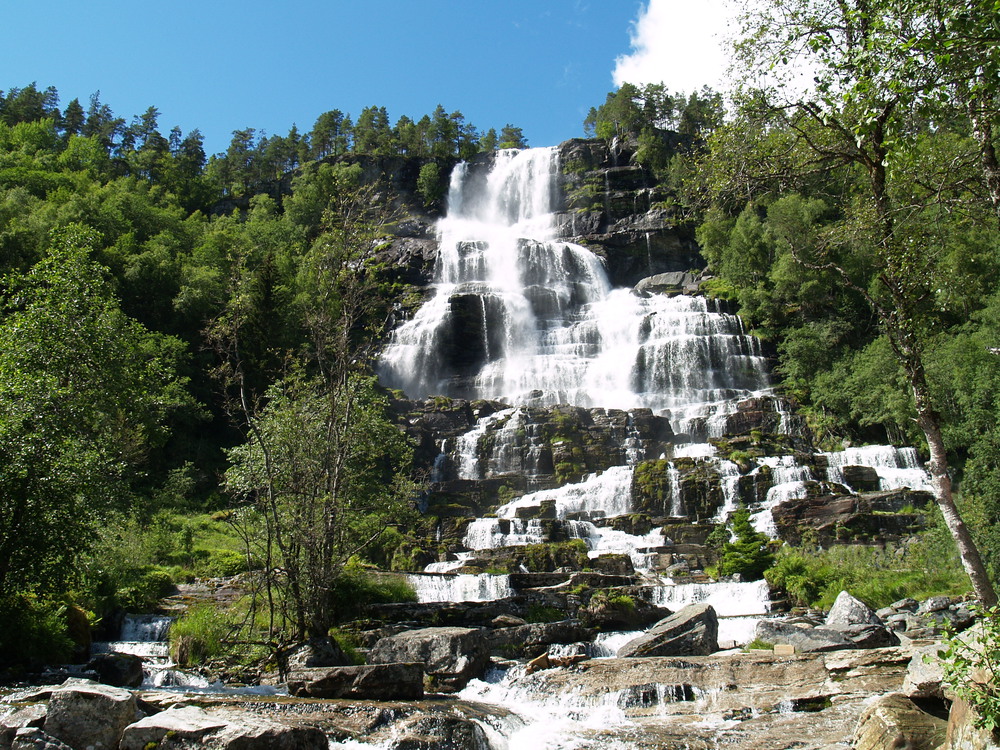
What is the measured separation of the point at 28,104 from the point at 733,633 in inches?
3533

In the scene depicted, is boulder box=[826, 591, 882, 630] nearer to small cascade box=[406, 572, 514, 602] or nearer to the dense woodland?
the dense woodland

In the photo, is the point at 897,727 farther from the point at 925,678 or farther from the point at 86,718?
the point at 86,718

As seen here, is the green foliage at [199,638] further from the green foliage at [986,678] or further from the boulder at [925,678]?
the green foliage at [986,678]

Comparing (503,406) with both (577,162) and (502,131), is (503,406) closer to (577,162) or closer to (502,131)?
(577,162)

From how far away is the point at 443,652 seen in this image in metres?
12.4

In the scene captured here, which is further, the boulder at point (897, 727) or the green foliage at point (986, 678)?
the boulder at point (897, 727)

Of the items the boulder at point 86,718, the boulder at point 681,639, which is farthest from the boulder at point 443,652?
the boulder at point 86,718

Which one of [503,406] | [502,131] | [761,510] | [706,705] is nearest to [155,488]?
[503,406]

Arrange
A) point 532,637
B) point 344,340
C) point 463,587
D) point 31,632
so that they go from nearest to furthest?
point 31,632
point 344,340
point 532,637
point 463,587

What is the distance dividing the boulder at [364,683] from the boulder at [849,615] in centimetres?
852

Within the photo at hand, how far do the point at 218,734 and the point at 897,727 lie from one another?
22.2 ft

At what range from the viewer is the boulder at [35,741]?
700 cm

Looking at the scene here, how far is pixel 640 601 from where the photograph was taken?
18016 mm

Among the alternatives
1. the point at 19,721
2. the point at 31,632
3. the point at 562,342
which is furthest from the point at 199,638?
the point at 562,342
